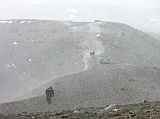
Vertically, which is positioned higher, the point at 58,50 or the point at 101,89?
the point at 58,50

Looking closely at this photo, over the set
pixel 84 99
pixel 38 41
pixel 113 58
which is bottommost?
pixel 84 99

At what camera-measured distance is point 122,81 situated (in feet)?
172

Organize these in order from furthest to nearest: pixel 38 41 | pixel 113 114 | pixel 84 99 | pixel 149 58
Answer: pixel 38 41
pixel 149 58
pixel 84 99
pixel 113 114

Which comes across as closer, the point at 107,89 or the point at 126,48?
the point at 107,89

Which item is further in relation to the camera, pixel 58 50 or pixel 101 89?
pixel 58 50

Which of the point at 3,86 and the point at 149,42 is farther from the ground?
the point at 149,42

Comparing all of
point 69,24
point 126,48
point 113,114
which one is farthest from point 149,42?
point 113,114

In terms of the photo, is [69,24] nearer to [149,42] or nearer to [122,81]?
[149,42]

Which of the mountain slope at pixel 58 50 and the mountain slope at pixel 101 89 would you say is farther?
the mountain slope at pixel 58 50

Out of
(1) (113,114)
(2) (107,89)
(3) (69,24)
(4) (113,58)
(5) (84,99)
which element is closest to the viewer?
(1) (113,114)

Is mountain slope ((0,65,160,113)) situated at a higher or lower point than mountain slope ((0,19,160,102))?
lower

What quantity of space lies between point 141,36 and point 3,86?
158 feet

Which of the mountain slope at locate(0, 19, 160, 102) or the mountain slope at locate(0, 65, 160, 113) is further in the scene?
the mountain slope at locate(0, 19, 160, 102)

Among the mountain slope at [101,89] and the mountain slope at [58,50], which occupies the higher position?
the mountain slope at [58,50]
